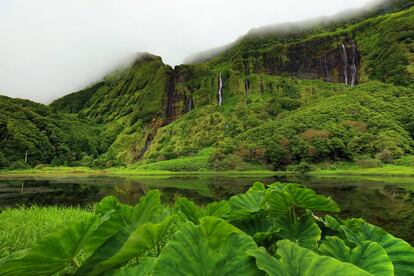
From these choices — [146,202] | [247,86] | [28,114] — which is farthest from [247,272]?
[28,114]

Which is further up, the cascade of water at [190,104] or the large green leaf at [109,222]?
the large green leaf at [109,222]

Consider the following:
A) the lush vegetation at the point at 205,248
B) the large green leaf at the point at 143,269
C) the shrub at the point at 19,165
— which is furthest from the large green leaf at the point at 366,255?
the shrub at the point at 19,165

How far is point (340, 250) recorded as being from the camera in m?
1.27

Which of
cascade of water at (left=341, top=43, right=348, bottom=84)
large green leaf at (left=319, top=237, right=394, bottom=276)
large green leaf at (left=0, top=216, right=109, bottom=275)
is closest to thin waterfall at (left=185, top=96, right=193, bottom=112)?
cascade of water at (left=341, top=43, right=348, bottom=84)

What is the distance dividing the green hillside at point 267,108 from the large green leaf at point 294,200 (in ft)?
227

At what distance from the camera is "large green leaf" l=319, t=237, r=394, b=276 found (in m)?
1.09

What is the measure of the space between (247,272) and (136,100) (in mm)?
172318

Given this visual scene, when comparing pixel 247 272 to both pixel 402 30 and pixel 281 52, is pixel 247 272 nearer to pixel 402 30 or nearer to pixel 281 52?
pixel 402 30

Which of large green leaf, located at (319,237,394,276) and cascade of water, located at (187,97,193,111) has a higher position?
large green leaf, located at (319,237,394,276)

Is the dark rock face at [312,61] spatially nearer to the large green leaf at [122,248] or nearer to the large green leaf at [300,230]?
the large green leaf at [300,230]

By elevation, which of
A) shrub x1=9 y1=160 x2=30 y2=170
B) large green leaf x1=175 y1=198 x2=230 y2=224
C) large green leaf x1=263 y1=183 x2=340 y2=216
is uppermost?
large green leaf x1=263 y1=183 x2=340 y2=216

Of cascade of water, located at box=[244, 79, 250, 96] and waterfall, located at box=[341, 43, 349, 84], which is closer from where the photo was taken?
waterfall, located at box=[341, 43, 349, 84]

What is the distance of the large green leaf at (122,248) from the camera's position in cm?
90

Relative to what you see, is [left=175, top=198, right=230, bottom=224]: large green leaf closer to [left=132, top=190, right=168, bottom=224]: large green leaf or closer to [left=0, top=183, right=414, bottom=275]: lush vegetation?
[left=0, top=183, right=414, bottom=275]: lush vegetation
